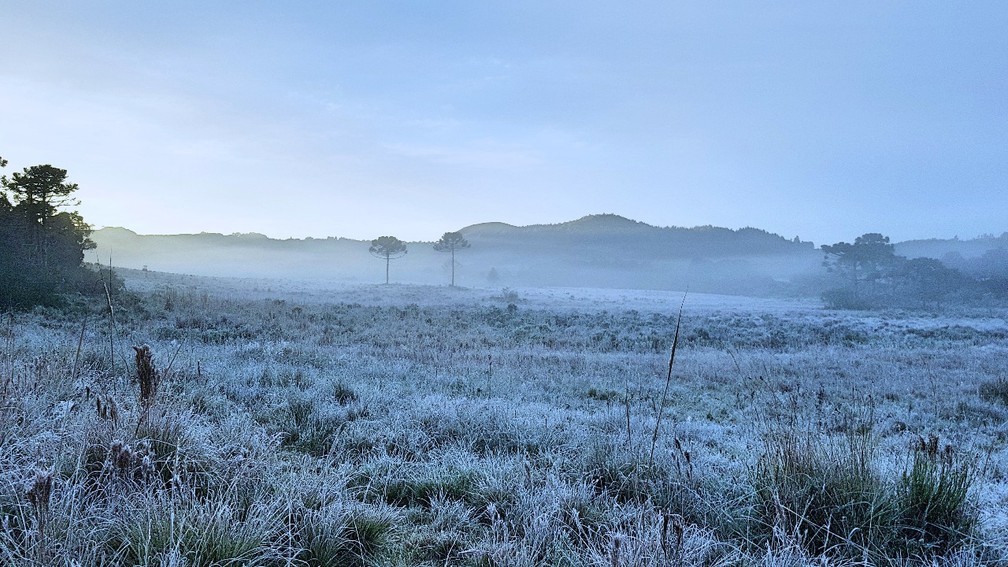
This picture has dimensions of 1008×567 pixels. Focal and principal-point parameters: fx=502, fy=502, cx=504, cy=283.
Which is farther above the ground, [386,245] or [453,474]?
[386,245]

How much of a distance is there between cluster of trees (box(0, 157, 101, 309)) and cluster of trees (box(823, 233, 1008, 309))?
55.5 metres

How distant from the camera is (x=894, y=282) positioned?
64.3 metres

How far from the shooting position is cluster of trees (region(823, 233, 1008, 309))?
52562 mm

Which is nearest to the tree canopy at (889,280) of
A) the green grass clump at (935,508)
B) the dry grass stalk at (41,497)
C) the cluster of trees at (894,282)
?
the cluster of trees at (894,282)

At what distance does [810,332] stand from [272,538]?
86.9ft

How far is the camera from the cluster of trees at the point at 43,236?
703 inches

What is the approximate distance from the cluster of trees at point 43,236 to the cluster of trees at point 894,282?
182 feet

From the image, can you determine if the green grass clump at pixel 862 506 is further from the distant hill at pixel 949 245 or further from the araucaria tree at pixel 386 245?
the distant hill at pixel 949 245

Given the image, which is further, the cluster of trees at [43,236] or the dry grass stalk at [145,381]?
the cluster of trees at [43,236]

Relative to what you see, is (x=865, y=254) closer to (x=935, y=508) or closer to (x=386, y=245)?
(x=386, y=245)

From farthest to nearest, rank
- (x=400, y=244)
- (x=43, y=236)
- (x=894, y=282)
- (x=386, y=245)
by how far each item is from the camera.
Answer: (x=400, y=244), (x=386, y=245), (x=894, y=282), (x=43, y=236)

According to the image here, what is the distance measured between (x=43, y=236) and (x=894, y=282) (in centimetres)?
8175

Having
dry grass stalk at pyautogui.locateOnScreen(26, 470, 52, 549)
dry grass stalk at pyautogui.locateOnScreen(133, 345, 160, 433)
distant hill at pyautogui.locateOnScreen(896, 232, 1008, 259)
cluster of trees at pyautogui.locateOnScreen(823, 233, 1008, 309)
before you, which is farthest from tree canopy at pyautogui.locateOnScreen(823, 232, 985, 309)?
distant hill at pyautogui.locateOnScreen(896, 232, 1008, 259)

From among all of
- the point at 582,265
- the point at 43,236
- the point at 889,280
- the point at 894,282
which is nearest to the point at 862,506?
the point at 43,236
